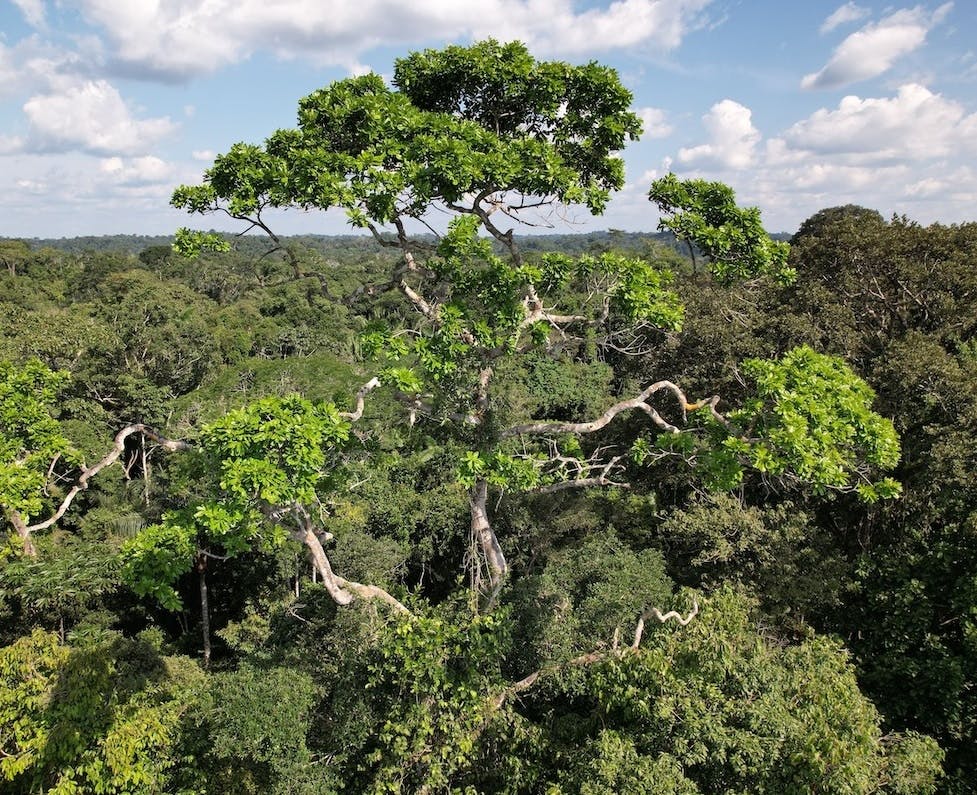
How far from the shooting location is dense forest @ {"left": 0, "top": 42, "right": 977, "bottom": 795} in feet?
19.0

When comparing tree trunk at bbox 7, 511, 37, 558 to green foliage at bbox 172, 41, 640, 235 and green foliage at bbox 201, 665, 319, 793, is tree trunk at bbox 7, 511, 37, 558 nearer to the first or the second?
green foliage at bbox 201, 665, 319, 793

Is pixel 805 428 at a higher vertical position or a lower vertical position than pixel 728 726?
higher

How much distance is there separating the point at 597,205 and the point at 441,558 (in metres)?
11.7

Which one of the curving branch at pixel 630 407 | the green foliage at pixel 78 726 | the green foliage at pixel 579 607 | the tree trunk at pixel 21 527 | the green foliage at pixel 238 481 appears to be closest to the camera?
the green foliage at pixel 238 481

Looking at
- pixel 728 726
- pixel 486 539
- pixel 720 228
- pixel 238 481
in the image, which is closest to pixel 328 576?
pixel 486 539

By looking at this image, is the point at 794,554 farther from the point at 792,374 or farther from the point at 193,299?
the point at 193,299

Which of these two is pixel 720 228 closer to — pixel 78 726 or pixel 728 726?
pixel 728 726

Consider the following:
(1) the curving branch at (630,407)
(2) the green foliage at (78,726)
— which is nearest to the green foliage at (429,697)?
(1) the curving branch at (630,407)

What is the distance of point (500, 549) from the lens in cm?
858

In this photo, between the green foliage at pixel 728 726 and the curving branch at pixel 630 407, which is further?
the curving branch at pixel 630 407

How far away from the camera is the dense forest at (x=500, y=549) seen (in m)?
5.78

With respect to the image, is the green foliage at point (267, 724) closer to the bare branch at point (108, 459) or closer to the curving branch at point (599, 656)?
the curving branch at point (599, 656)

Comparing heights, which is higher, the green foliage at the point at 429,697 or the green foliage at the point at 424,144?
the green foliage at the point at 424,144

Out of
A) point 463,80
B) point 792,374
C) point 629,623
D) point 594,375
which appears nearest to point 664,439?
point 792,374
